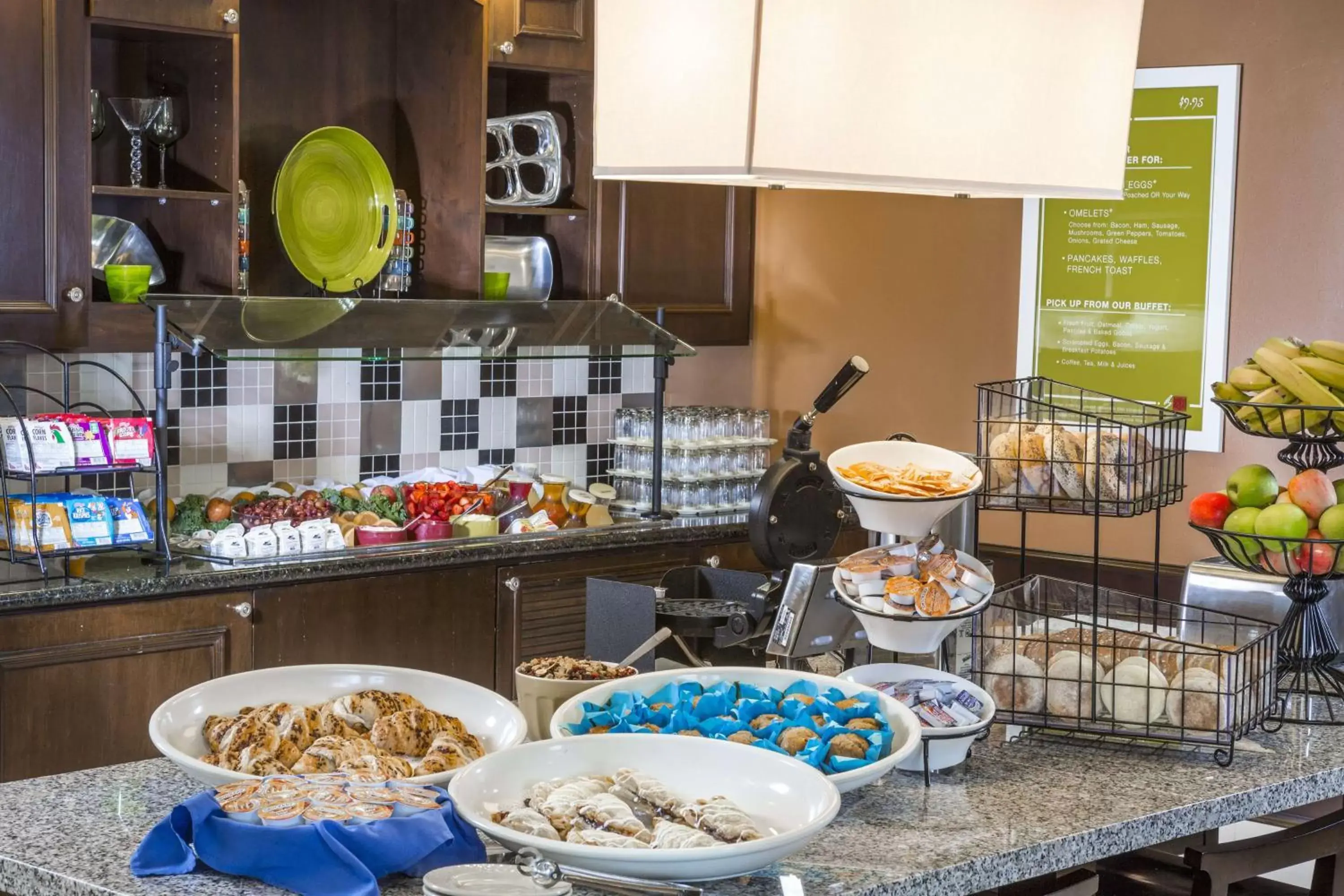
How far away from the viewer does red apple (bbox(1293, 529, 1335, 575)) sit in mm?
2217

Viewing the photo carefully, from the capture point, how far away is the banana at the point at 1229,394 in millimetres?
2316

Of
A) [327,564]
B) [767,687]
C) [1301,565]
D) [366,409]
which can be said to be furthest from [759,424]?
[767,687]

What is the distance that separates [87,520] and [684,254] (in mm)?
2038

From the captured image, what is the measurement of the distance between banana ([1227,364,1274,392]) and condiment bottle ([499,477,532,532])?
2161mm

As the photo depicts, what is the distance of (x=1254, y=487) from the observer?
2260mm

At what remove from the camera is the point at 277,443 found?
414 cm

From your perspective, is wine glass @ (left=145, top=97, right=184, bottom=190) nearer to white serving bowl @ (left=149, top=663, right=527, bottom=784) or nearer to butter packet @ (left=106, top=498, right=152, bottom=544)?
butter packet @ (left=106, top=498, right=152, bottom=544)

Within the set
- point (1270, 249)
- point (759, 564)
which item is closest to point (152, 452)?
point (759, 564)

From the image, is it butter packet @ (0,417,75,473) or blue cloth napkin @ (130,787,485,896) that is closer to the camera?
blue cloth napkin @ (130,787,485,896)

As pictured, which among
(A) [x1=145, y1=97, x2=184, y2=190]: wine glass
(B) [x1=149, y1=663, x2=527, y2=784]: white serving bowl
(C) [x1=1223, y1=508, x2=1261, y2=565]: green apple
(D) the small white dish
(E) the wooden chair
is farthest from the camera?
(A) [x1=145, y1=97, x2=184, y2=190]: wine glass

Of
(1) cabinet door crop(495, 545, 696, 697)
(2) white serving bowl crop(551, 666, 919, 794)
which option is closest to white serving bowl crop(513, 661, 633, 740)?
(2) white serving bowl crop(551, 666, 919, 794)

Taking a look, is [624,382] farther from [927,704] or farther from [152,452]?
[927,704]

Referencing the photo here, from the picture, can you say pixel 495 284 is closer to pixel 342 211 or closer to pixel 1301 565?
pixel 342 211

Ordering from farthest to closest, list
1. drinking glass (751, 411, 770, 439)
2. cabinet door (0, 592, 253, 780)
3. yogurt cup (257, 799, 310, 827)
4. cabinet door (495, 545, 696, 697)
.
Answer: drinking glass (751, 411, 770, 439)
cabinet door (495, 545, 696, 697)
cabinet door (0, 592, 253, 780)
yogurt cup (257, 799, 310, 827)
